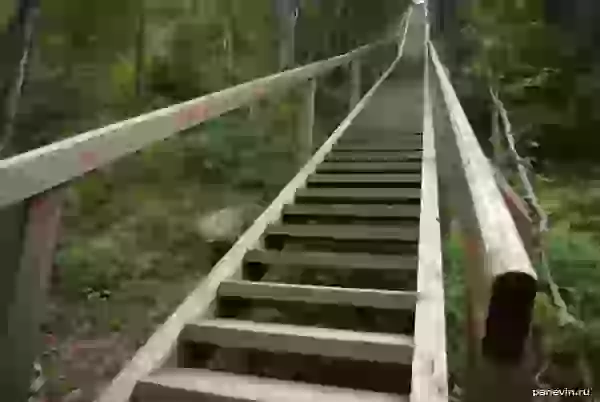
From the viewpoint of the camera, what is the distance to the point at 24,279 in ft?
3.89

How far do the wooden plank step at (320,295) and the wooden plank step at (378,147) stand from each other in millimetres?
3044

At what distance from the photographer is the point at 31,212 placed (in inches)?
46.9

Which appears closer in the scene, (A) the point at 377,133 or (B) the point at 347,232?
(B) the point at 347,232

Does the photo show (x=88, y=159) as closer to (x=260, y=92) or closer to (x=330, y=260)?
(x=330, y=260)

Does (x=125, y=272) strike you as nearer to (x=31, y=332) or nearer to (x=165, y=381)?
(x=165, y=381)

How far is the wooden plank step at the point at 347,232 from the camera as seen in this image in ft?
10.2

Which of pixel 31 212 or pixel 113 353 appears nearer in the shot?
pixel 31 212

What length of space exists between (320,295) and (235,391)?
76 cm

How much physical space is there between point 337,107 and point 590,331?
7.12m

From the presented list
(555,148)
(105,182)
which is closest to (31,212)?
(105,182)

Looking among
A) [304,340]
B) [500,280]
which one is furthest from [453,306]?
[500,280]

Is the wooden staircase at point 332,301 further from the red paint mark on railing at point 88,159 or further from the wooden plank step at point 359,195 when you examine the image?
the red paint mark on railing at point 88,159

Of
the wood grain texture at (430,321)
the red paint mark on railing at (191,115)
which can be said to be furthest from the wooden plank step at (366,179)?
the red paint mark on railing at (191,115)

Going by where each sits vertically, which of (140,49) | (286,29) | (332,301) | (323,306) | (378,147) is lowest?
(323,306)
